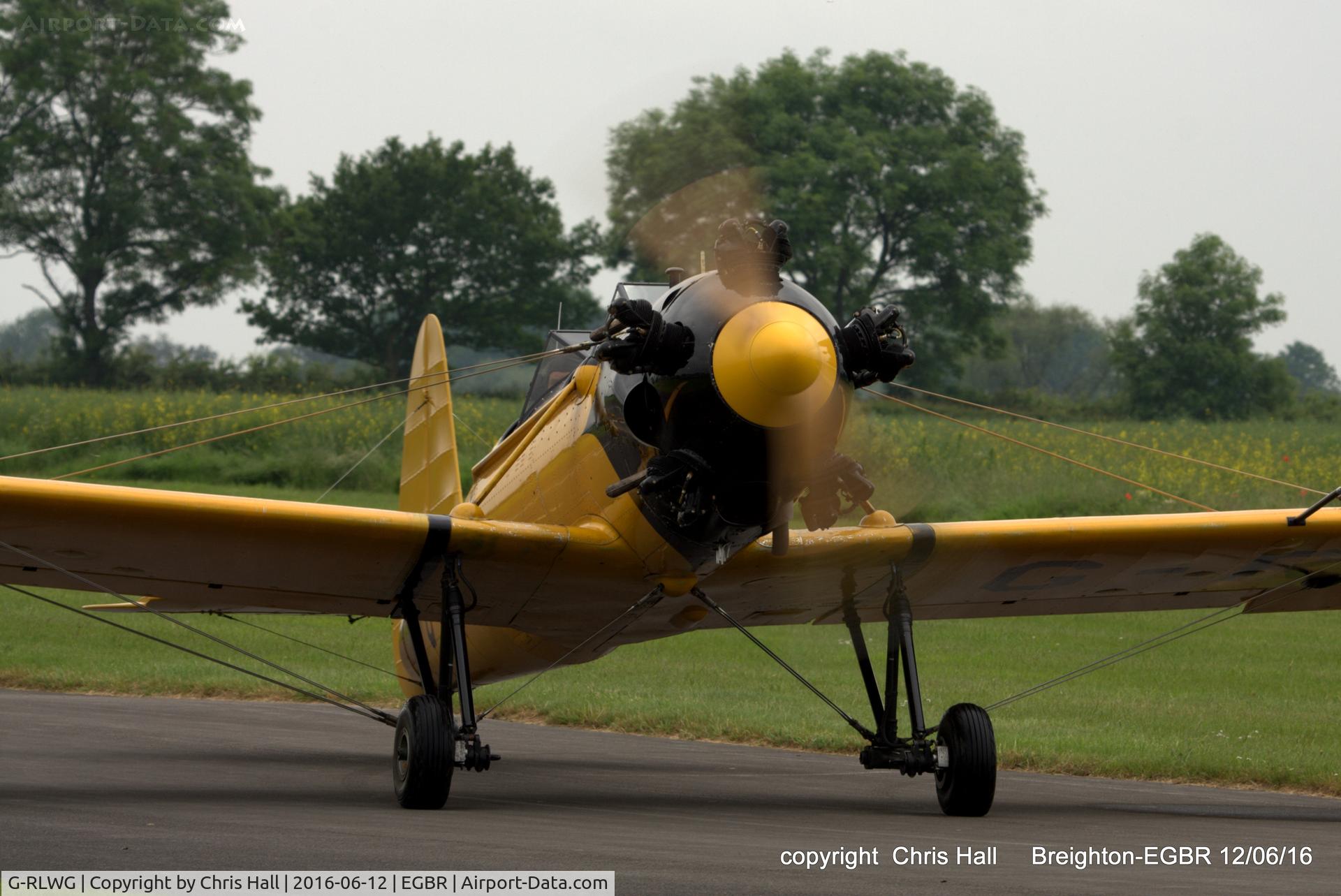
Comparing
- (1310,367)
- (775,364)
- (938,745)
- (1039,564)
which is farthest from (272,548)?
(1310,367)

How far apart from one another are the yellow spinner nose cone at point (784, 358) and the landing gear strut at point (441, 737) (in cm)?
244

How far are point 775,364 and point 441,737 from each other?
2.81 m

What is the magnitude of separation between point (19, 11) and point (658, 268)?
6105 centimetres

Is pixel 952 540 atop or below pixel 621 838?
atop

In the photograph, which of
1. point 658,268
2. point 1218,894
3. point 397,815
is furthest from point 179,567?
point 1218,894

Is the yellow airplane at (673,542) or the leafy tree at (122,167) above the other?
the leafy tree at (122,167)

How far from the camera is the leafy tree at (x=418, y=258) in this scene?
65688mm

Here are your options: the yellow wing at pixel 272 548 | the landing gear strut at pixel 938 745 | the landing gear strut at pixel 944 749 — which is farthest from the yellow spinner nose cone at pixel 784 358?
the landing gear strut at pixel 944 749

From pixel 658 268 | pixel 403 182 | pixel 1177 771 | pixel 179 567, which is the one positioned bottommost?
pixel 1177 771

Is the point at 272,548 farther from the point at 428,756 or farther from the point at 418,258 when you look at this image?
the point at 418,258

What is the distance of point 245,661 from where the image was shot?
20797mm

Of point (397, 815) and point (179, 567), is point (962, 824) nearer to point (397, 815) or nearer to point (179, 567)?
point (397, 815)

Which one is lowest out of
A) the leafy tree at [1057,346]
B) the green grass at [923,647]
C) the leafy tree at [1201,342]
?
the green grass at [923,647]

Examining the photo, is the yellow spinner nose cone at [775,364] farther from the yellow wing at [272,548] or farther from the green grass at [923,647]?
the yellow wing at [272,548]
